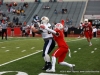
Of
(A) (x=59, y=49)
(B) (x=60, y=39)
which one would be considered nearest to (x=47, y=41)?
(B) (x=60, y=39)

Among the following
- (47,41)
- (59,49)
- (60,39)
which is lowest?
(59,49)

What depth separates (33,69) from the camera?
9086 millimetres

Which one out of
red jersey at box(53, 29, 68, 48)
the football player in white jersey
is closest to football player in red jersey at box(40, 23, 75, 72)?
red jersey at box(53, 29, 68, 48)

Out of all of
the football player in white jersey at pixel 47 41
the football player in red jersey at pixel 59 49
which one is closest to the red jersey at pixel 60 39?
the football player in red jersey at pixel 59 49

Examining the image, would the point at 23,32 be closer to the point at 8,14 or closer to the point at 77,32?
the point at 77,32

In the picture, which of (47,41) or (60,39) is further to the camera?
(47,41)

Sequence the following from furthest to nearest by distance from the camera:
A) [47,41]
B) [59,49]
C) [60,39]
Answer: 1. [47,41]
2. [60,39]
3. [59,49]

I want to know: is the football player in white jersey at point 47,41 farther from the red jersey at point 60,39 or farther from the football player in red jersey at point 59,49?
the red jersey at point 60,39

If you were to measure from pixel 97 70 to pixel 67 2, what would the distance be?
1547 inches

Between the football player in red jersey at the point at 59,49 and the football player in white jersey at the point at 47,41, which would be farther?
the football player in white jersey at the point at 47,41

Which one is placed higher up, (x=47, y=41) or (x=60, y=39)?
(x=60, y=39)

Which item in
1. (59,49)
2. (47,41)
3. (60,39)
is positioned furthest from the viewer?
(47,41)

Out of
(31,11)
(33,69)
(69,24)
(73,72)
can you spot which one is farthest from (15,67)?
(31,11)

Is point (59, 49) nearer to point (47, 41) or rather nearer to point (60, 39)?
point (60, 39)
